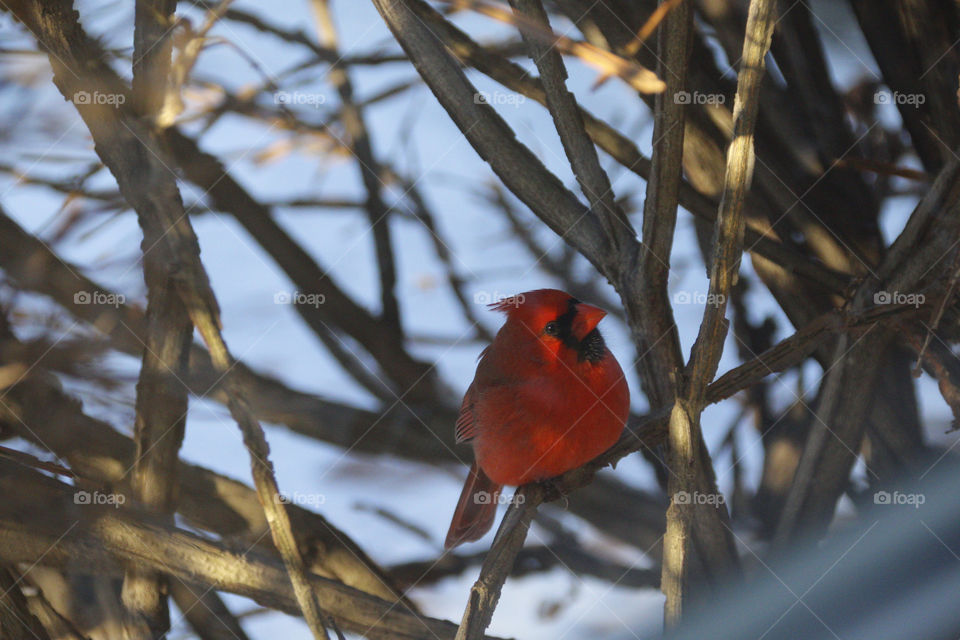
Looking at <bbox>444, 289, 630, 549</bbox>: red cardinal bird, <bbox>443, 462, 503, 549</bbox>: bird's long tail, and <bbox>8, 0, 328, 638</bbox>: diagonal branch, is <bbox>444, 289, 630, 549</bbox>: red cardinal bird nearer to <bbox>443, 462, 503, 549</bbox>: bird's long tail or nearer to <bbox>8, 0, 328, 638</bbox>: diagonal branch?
<bbox>443, 462, 503, 549</bbox>: bird's long tail

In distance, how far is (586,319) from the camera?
1974 mm

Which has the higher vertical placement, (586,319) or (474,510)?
(586,319)

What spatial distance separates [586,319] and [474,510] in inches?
27.8

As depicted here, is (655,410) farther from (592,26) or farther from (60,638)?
(60,638)

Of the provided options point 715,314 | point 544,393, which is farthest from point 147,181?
point 715,314

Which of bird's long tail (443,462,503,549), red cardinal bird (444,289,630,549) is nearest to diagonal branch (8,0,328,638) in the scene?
red cardinal bird (444,289,630,549)

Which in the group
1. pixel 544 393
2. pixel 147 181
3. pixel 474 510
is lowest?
pixel 474 510

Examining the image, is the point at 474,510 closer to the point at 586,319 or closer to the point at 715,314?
the point at 586,319

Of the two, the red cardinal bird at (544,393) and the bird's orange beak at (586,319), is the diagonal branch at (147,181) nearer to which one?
the red cardinal bird at (544,393)

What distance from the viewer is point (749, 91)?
1.37 metres

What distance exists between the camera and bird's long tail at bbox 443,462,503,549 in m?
2.38

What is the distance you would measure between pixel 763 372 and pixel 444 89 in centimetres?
83

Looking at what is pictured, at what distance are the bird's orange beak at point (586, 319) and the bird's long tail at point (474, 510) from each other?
56 cm

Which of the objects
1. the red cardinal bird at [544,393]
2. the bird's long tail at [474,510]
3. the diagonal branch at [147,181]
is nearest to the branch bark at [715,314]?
the red cardinal bird at [544,393]
